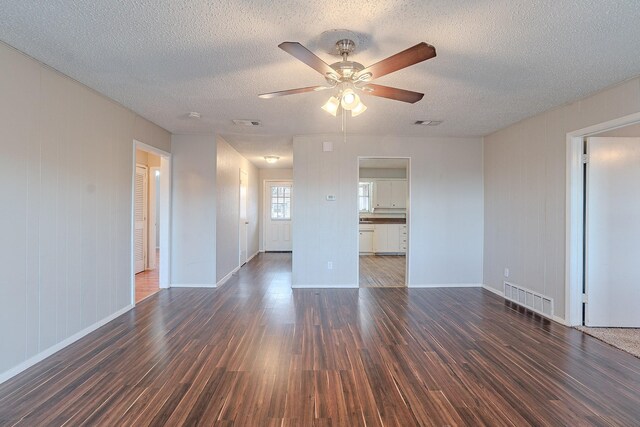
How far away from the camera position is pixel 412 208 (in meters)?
5.10

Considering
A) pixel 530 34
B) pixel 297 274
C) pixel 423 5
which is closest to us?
pixel 423 5

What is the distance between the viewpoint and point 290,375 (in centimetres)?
236

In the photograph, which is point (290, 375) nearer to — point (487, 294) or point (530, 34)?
point (530, 34)

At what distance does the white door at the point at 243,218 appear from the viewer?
22.4 feet

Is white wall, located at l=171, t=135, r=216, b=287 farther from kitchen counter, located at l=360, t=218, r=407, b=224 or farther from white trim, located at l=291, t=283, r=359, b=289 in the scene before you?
kitchen counter, located at l=360, t=218, r=407, b=224

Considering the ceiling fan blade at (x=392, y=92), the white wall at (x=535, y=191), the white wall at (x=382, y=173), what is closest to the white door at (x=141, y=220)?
the ceiling fan blade at (x=392, y=92)

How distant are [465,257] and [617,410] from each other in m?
3.25

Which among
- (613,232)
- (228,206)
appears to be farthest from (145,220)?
(613,232)

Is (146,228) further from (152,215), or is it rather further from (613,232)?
(613,232)

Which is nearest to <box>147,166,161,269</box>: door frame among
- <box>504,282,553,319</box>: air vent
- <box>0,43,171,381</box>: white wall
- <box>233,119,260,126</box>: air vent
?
<box>0,43,171,381</box>: white wall

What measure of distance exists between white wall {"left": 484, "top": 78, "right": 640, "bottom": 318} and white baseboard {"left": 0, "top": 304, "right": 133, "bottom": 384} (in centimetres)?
497

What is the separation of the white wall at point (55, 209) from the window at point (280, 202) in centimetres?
546

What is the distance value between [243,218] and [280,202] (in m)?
2.24

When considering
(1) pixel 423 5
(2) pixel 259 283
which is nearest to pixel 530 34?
(1) pixel 423 5
